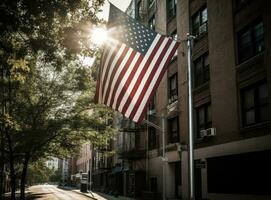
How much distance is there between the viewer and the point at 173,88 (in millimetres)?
32312

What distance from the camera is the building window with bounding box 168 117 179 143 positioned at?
3108 cm

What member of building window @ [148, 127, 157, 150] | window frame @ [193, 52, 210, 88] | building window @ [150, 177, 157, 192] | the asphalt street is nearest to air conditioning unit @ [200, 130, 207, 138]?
window frame @ [193, 52, 210, 88]

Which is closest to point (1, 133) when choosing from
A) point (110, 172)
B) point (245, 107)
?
point (245, 107)

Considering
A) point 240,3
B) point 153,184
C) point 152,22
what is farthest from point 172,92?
point 240,3

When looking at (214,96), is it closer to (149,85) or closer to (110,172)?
(149,85)

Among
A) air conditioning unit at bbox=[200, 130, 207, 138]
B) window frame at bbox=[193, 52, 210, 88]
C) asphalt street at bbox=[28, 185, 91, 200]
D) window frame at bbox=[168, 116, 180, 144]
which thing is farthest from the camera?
asphalt street at bbox=[28, 185, 91, 200]

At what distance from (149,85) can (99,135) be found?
24720 mm

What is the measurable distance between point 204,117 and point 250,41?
22.0 ft

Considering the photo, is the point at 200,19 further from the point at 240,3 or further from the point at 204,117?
the point at 204,117

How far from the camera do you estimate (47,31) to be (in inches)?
497

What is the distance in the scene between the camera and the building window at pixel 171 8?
33.0 meters

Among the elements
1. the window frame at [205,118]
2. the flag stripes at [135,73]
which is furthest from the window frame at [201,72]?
the flag stripes at [135,73]

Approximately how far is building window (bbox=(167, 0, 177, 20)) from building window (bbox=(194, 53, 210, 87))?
23.9 ft

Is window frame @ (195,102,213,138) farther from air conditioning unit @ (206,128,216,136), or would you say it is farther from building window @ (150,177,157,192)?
building window @ (150,177,157,192)
